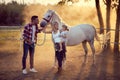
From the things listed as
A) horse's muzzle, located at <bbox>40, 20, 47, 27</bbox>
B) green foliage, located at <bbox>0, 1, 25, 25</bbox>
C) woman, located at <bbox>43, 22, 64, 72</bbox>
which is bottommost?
woman, located at <bbox>43, 22, 64, 72</bbox>

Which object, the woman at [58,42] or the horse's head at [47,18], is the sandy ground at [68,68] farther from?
the horse's head at [47,18]

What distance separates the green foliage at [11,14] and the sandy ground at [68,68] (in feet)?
76.5

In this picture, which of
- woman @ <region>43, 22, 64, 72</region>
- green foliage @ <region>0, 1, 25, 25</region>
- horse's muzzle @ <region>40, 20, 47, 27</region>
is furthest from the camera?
green foliage @ <region>0, 1, 25, 25</region>

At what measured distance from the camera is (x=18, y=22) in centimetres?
3816

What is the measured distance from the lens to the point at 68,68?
38.9 ft

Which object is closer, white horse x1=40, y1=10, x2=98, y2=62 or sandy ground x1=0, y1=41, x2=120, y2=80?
sandy ground x1=0, y1=41, x2=120, y2=80

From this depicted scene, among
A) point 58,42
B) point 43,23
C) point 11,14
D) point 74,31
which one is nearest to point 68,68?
point 74,31

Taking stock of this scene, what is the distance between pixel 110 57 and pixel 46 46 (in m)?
4.90

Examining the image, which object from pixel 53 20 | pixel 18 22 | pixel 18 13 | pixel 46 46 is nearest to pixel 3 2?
pixel 18 13

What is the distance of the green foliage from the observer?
130ft

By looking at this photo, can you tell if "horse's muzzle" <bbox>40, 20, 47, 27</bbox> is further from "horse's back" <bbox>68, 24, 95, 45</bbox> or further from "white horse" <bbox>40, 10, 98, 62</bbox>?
"horse's back" <bbox>68, 24, 95, 45</bbox>

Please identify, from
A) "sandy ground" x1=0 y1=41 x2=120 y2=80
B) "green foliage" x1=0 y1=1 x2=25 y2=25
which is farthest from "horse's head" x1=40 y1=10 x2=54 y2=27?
"green foliage" x1=0 y1=1 x2=25 y2=25

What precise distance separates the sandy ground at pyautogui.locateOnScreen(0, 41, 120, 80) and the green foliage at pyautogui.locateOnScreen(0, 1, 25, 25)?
23321 millimetres

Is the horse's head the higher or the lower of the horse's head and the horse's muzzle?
the higher
